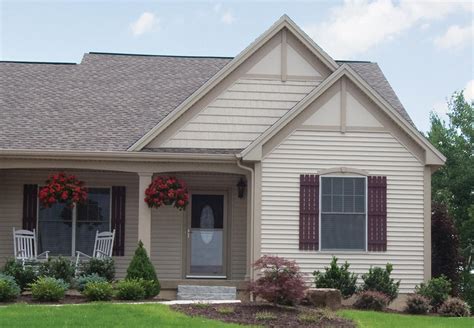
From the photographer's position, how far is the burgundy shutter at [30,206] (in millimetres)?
18766

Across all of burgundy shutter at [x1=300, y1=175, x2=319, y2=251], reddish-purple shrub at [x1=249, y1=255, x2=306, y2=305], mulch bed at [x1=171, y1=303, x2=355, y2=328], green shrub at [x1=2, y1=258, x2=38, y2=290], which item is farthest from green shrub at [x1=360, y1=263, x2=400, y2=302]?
green shrub at [x1=2, y1=258, x2=38, y2=290]

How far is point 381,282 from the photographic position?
1650 cm

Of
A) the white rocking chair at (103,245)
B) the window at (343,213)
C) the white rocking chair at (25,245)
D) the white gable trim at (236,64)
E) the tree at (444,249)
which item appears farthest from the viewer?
the tree at (444,249)

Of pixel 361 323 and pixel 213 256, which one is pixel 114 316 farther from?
pixel 213 256

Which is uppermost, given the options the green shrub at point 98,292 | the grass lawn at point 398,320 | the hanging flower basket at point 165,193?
the hanging flower basket at point 165,193

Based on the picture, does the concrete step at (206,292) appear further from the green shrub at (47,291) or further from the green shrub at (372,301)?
the green shrub at (47,291)

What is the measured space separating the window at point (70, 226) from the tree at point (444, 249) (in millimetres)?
7729

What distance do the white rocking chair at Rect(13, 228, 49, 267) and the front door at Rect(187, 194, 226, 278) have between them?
327 centimetres

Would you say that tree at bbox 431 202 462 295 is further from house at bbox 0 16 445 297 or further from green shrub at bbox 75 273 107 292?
green shrub at bbox 75 273 107 292

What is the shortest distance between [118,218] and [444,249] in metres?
7.68

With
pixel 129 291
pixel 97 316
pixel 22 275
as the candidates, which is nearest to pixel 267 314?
pixel 97 316

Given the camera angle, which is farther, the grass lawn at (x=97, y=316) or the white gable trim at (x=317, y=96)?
the white gable trim at (x=317, y=96)

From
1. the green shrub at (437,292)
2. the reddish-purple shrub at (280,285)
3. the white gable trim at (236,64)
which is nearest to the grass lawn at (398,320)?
the reddish-purple shrub at (280,285)

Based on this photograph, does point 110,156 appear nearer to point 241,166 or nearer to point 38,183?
point 38,183
